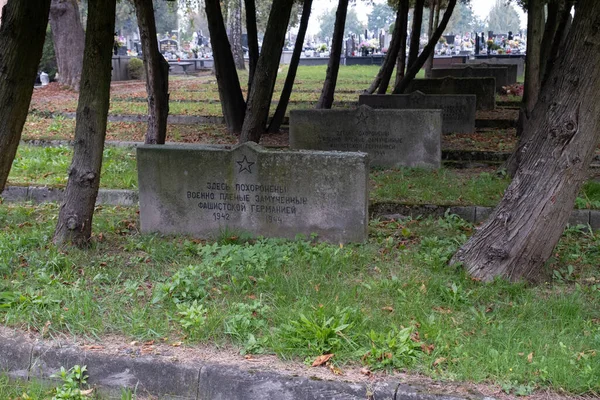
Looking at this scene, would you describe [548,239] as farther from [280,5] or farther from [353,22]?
[353,22]

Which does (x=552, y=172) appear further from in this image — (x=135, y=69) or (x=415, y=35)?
(x=135, y=69)

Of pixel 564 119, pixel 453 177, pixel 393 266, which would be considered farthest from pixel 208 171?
pixel 453 177

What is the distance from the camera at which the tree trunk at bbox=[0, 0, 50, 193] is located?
6562 mm

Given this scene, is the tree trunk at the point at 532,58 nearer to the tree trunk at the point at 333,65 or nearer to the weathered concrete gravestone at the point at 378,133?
the weathered concrete gravestone at the point at 378,133

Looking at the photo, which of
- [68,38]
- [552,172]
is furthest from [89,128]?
[68,38]

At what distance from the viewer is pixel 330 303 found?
5453 mm

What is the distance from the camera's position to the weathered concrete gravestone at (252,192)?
7312 millimetres

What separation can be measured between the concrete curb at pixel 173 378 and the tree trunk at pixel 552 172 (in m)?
1.95

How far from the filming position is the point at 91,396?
4805mm

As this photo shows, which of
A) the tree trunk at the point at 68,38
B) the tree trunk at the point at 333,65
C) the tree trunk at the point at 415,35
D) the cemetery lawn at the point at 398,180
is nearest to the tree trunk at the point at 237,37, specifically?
the tree trunk at the point at 68,38

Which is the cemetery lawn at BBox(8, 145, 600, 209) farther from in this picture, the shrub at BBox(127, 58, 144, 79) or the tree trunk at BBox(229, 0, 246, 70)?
the tree trunk at BBox(229, 0, 246, 70)

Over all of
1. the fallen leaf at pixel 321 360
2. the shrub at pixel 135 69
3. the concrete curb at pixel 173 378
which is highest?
the shrub at pixel 135 69

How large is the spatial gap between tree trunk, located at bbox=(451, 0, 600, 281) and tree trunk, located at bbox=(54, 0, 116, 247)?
3.48 metres

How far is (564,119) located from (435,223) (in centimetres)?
259
